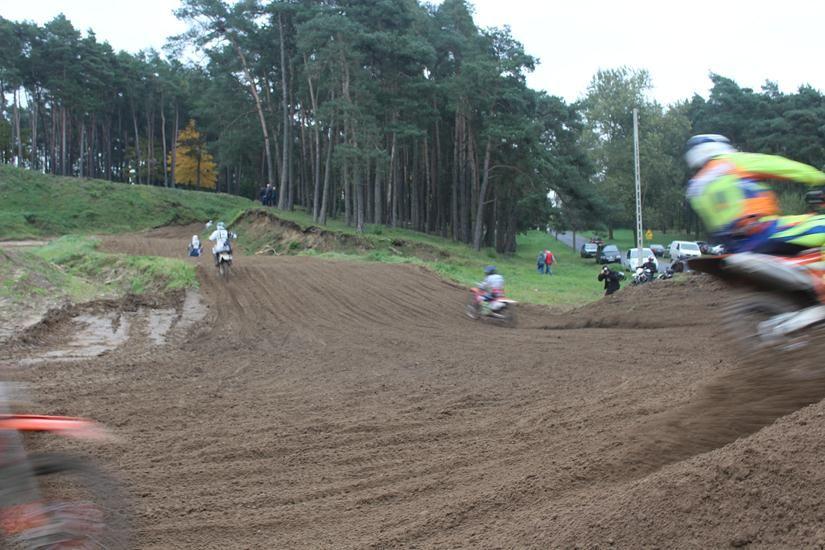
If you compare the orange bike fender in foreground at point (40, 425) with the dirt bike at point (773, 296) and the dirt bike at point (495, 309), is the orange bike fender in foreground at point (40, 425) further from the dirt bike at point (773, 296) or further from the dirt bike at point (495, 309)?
the dirt bike at point (495, 309)

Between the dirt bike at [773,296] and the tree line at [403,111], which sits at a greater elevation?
the tree line at [403,111]

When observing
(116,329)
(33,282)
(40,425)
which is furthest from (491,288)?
(40,425)

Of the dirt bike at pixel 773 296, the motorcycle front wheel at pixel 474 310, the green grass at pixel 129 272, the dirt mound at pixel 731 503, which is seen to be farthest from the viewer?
the green grass at pixel 129 272

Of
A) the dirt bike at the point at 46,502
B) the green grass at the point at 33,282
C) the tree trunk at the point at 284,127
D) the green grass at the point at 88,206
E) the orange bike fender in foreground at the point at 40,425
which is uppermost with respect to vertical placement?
the tree trunk at the point at 284,127

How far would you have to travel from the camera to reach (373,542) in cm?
415

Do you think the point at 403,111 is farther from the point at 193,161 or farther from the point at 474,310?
the point at 193,161

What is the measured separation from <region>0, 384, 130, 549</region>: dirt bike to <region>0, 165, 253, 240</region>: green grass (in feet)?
140

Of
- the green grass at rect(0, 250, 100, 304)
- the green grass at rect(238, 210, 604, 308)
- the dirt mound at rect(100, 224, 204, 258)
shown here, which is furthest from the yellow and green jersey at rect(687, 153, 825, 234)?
the dirt mound at rect(100, 224, 204, 258)

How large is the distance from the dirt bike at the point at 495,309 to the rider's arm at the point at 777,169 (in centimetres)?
1172

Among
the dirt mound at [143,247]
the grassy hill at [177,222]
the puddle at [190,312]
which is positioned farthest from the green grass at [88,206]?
the puddle at [190,312]

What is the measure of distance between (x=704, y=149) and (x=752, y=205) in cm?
69

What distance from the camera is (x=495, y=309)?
55.3 feet

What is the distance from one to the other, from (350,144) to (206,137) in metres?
38.9

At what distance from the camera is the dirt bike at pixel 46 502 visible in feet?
11.3
